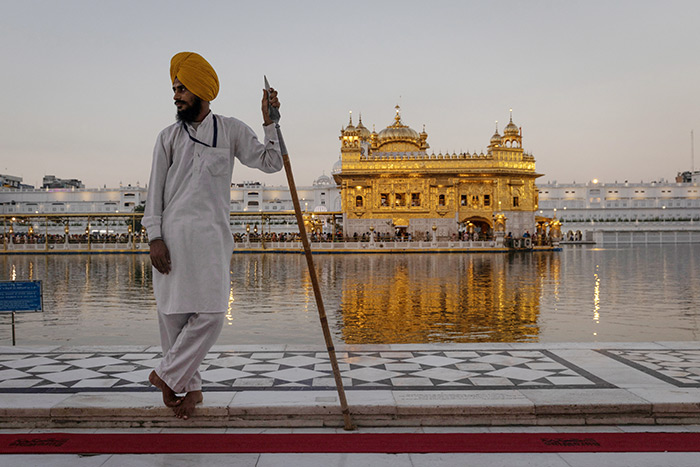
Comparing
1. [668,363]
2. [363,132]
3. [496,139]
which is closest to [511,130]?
[496,139]

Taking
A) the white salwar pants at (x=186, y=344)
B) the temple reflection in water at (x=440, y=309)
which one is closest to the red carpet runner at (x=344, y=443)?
the white salwar pants at (x=186, y=344)

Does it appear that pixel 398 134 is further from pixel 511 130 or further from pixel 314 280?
pixel 314 280

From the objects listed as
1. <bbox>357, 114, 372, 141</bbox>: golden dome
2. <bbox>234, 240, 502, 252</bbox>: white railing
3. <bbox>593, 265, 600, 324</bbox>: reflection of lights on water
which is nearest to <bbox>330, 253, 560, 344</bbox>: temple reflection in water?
<bbox>593, 265, 600, 324</bbox>: reflection of lights on water

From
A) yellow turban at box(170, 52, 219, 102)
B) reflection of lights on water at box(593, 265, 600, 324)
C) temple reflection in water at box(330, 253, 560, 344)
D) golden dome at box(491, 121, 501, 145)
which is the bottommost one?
reflection of lights on water at box(593, 265, 600, 324)

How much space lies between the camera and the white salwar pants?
3752mm

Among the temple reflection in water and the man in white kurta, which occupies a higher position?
the man in white kurta

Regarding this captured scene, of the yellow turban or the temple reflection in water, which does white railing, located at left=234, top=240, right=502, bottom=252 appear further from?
the yellow turban

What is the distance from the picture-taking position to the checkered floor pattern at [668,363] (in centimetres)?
481

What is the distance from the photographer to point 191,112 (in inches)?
157

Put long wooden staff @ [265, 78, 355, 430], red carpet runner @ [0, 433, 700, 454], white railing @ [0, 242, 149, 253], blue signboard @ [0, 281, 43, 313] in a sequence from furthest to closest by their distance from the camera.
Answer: white railing @ [0, 242, 149, 253] → blue signboard @ [0, 281, 43, 313] → long wooden staff @ [265, 78, 355, 430] → red carpet runner @ [0, 433, 700, 454]

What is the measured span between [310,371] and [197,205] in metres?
1.99

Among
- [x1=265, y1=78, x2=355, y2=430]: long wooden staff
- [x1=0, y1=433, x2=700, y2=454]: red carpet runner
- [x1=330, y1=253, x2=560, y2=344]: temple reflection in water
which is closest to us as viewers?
[x1=0, y1=433, x2=700, y2=454]: red carpet runner

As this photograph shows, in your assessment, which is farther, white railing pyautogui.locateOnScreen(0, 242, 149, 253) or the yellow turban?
white railing pyautogui.locateOnScreen(0, 242, 149, 253)

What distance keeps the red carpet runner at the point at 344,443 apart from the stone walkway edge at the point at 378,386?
8.4 inches
